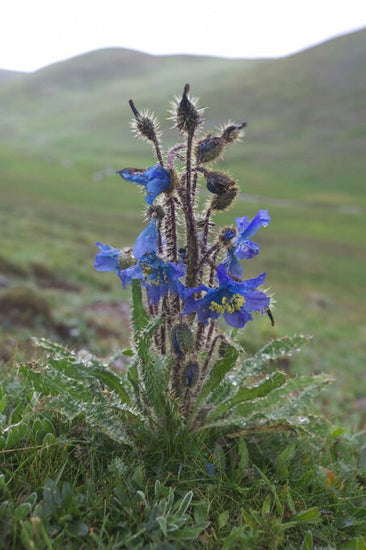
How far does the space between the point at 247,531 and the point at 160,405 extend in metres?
0.77

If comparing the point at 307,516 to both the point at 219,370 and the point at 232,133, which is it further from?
the point at 232,133

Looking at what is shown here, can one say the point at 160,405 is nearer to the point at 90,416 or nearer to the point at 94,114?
the point at 90,416

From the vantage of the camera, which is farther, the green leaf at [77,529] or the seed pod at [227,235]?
the seed pod at [227,235]

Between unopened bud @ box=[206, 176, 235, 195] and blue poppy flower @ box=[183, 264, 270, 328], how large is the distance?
1.40 feet

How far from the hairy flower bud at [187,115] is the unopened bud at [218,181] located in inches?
10.3

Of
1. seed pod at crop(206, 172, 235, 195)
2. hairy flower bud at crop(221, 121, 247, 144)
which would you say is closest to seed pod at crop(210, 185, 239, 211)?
seed pod at crop(206, 172, 235, 195)

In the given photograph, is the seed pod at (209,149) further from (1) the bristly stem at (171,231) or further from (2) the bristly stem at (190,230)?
(1) the bristly stem at (171,231)

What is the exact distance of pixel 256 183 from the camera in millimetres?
78188

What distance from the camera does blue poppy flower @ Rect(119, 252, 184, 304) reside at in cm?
261

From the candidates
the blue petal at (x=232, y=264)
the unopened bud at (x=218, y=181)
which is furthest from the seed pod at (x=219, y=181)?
the blue petal at (x=232, y=264)

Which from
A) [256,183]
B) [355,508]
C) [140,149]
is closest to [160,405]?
[355,508]

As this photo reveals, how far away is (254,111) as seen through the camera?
113m

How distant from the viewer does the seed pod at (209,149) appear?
269 centimetres

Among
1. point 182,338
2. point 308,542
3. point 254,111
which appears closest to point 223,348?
point 182,338
